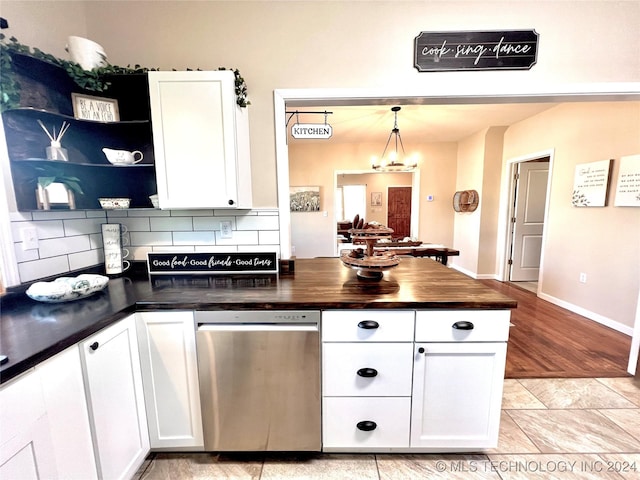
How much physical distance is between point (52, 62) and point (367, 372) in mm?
2221

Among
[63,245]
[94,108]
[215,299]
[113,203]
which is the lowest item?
[215,299]

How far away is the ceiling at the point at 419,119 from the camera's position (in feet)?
10.3

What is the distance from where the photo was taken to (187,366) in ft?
4.04

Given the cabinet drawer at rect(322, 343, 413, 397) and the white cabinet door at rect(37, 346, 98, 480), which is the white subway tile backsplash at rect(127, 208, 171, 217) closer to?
the white cabinet door at rect(37, 346, 98, 480)

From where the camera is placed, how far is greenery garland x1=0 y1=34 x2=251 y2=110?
110 cm

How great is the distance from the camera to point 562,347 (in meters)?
2.35

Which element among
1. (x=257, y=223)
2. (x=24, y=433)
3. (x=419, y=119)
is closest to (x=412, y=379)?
(x=257, y=223)

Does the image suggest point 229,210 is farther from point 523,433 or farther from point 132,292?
point 523,433

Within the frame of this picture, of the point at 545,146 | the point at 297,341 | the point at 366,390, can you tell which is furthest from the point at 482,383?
the point at 545,146

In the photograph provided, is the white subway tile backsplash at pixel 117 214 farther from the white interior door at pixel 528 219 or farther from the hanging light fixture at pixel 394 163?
the white interior door at pixel 528 219

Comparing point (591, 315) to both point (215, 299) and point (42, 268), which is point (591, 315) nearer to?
point (215, 299)

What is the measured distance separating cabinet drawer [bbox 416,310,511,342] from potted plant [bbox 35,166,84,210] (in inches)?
76.9

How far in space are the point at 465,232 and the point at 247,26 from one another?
4.76 m

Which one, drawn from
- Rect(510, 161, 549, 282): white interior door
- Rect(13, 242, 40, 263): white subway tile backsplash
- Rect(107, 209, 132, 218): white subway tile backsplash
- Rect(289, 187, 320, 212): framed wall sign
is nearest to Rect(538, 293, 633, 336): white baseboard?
Rect(510, 161, 549, 282): white interior door
